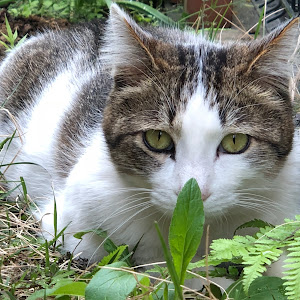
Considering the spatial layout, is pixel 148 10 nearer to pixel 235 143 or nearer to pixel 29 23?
pixel 29 23

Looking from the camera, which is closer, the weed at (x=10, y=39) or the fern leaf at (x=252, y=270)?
the fern leaf at (x=252, y=270)

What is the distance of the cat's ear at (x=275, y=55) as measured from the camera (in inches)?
82.8

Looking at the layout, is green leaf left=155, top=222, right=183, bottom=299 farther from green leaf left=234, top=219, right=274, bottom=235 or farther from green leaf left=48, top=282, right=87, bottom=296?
green leaf left=234, top=219, right=274, bottom=235

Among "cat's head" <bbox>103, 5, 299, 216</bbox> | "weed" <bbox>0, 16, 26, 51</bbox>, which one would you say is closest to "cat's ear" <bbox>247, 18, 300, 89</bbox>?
"cat's head" <bbox>103, 5, 299, 216</bbox>

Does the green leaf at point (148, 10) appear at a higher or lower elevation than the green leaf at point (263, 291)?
higher

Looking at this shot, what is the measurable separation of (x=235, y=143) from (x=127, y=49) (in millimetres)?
543

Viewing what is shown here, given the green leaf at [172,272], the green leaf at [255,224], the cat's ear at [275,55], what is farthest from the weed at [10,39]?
the green leaf at [172,272]

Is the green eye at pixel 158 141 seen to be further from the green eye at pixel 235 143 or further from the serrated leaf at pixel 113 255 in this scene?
the serrated leaf at pixel 113 255

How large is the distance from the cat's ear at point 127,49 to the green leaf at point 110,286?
79 centimetres

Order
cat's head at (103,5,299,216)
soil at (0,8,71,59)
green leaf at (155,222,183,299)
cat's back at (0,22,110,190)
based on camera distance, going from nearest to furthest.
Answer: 1. green leaf at (155,222,183,299)
2. cat's head at (103,5,299,216)
3. cat's back at (0,22,110,190)
4. soil at (0,8,71,59)

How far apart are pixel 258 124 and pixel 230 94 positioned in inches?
6.0

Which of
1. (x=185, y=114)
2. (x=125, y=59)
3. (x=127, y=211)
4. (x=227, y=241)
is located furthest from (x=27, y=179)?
(x=227, y=241)

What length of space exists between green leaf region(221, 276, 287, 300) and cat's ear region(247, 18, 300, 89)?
0.77 m

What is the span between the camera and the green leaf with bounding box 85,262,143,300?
1.71 m
